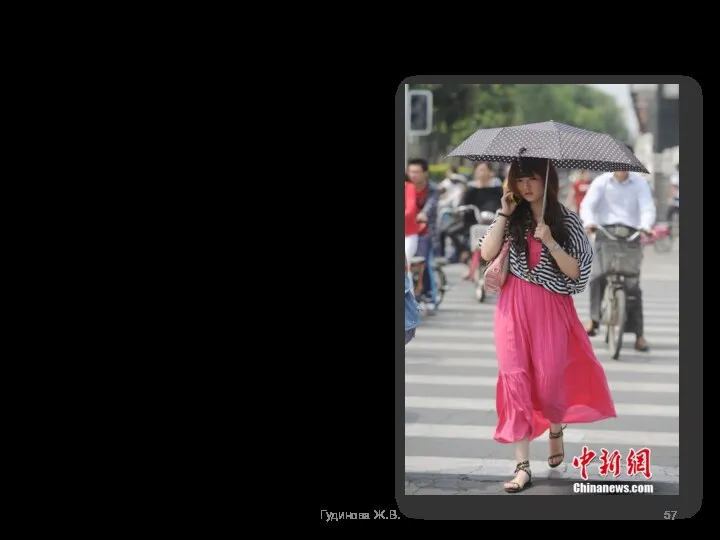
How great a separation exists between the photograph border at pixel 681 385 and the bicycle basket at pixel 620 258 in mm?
3497

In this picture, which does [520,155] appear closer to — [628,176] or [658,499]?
[658,499]

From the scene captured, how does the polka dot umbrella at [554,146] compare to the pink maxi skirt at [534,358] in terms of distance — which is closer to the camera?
the polka dot umbrella at [554,146]

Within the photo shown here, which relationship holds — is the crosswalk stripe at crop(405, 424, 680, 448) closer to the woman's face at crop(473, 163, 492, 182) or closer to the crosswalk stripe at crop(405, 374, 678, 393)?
the crosswalk stripe at crop(405, 374, 678, 393)

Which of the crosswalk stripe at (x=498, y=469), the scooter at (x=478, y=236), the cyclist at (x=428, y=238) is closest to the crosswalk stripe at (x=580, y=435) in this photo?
the crosswalk stripe at (x=498, y=469)

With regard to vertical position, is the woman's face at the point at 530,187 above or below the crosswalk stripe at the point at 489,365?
above

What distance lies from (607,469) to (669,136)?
53.9 inches

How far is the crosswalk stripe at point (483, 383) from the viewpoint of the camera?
5.88 m

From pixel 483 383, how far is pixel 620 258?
2.14 metres

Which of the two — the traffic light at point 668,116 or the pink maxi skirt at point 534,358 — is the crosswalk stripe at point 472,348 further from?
the traffic light at point 668,116

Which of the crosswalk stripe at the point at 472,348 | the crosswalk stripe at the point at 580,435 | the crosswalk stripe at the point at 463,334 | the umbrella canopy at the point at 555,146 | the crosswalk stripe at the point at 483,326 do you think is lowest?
the crosswalk stripe at the point at 580,435

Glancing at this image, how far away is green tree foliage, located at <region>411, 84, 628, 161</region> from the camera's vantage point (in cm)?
553

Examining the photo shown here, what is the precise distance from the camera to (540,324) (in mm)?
6055

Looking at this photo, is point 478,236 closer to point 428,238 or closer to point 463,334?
point 428,238

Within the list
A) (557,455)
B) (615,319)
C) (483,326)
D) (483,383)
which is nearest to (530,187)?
(557,455)
